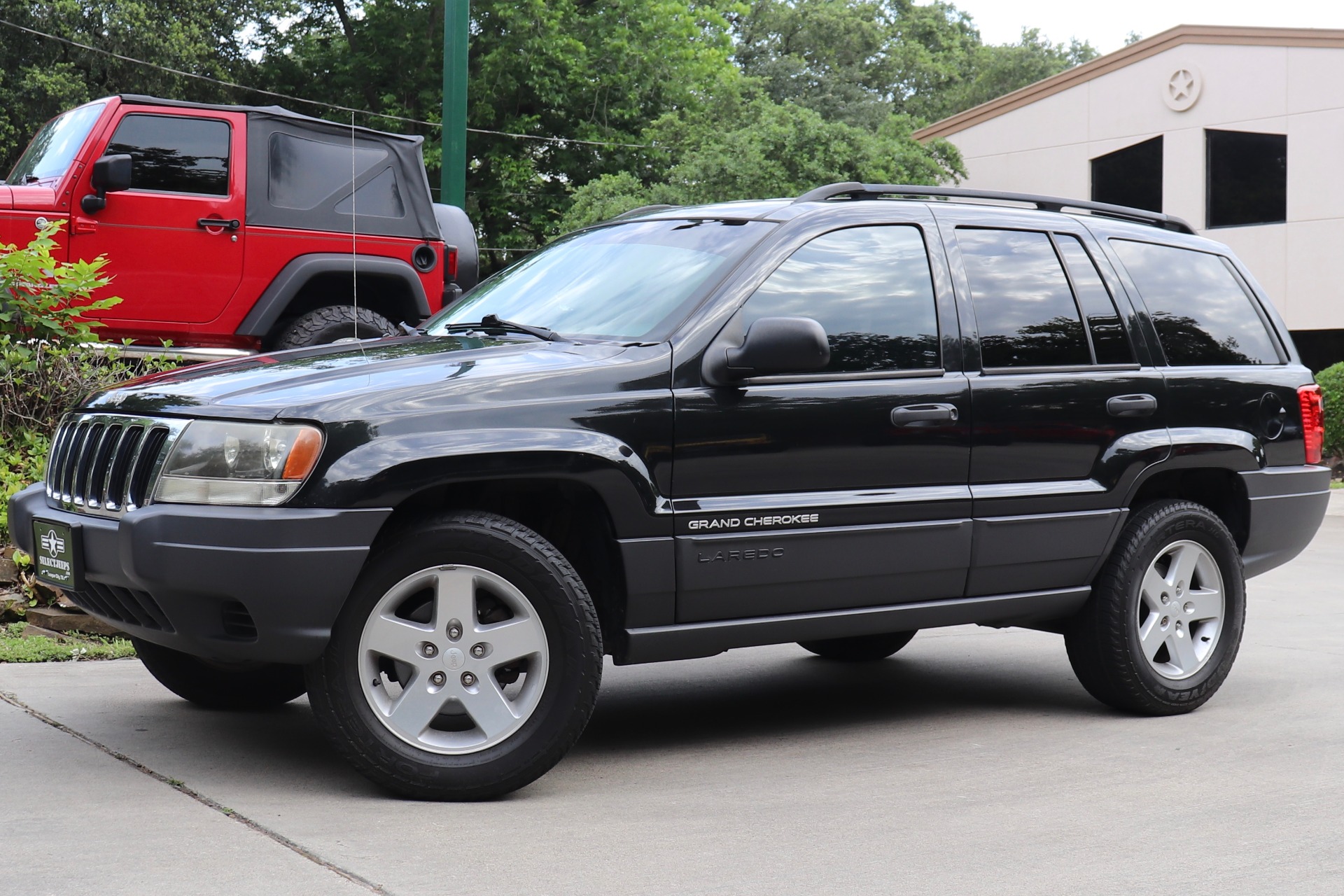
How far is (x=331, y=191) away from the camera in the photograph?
32.9 feet

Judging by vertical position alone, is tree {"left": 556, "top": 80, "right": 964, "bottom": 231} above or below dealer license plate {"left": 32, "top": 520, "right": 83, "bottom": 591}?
above

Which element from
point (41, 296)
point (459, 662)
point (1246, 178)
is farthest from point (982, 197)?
point (1246, 178)

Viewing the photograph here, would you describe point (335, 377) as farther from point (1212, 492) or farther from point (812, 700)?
point (1212, 492)

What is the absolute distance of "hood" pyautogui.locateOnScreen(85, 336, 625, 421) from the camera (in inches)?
164

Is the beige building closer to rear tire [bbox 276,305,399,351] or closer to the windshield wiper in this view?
rear tire [bbox 276,305,399,351]

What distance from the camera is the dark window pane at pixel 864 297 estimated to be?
4973 millimetres

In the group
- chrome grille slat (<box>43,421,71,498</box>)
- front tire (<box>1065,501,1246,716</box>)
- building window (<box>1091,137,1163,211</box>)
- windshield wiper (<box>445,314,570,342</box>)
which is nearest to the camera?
chrome grille slat (<box>43,421,71,498</box>)

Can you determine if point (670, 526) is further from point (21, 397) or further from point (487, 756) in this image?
point (21, 397)

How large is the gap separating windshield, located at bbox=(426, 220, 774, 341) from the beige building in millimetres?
21351

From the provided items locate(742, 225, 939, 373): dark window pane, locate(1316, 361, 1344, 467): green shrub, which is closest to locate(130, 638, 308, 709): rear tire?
locate(742, 225, 939, 373): dark window pane

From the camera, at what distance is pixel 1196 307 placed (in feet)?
19.9

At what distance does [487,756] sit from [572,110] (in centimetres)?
2878

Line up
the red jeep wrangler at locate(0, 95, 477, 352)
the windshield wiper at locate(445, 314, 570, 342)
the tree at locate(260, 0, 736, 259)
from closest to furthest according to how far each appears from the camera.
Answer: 1. the windshield wiper at locate(445, 314, 570, 342)
2. the red jeep wrangler at locate(0, 95, 477, 352)
3. the tree at locate(260, 0, 736, 259)

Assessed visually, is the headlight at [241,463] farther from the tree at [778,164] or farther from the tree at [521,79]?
the tree at [521,79]
